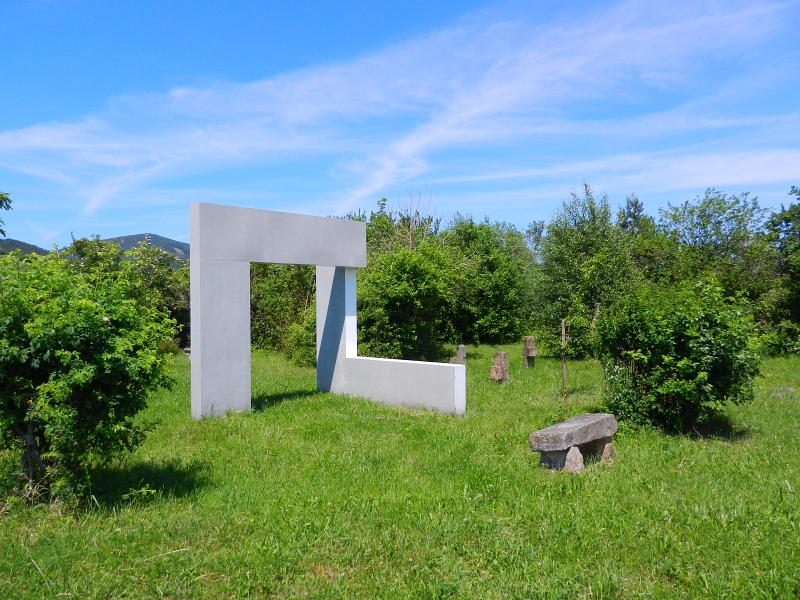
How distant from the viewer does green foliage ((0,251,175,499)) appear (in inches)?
206

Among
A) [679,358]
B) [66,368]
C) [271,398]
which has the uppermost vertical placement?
[66,368]

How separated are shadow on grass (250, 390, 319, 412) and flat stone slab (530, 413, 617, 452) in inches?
225

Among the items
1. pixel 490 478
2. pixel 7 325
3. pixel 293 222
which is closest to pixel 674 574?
pixel 490 478

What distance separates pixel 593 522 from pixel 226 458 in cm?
439

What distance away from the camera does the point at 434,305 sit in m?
18.9

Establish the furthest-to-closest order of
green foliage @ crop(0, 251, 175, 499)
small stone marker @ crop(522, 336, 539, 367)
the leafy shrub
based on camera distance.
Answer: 1. the leafy shrub
2. small stone marker @ crop(522, 336, 539, 367)
3. green foliage @ crop(0, 251, 175, 499)

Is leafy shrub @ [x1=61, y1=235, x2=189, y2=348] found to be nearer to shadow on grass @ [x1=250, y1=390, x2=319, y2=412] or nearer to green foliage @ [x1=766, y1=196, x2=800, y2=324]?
shadow on grass @ [x1=250, y1=390, x2=319, y2=412]

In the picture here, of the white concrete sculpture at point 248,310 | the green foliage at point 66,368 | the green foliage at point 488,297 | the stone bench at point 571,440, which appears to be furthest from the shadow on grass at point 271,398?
the green foliage at point 488,297

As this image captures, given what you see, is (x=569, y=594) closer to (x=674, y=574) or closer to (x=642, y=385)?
(x=674, y=574)

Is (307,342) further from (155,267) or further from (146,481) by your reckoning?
(146,481)

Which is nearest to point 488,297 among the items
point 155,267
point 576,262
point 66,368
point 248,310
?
point 576,262

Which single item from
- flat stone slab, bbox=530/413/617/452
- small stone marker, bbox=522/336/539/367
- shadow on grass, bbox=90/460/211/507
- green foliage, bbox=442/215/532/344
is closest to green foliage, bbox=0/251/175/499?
shadow on grass, bbox=90/460/211/507

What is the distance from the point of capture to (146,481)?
6594 mm

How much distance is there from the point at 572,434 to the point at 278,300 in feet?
57.9
